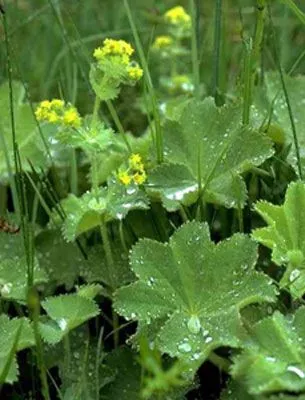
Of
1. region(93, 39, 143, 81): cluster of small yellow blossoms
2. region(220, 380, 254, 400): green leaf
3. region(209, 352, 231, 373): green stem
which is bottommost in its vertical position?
region(220, 380, 254, 400): green leaf

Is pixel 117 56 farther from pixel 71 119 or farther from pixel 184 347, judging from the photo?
pixel 184 347

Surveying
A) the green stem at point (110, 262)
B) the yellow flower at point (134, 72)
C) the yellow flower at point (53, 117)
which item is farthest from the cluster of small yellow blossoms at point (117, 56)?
the green stem at point (110, 262)

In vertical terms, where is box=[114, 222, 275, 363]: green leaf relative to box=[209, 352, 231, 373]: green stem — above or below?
above

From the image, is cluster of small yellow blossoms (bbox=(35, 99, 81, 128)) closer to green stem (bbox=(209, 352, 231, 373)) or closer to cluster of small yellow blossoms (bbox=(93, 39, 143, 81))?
cluster of small yellow blossoms (bbox=(93, 39, 143, 81))

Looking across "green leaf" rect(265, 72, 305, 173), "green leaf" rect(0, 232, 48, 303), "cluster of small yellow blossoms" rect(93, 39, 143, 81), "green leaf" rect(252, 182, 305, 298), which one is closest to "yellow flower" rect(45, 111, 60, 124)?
"cluster of small yellow blossoms" rect(93, 39, 143, 81)

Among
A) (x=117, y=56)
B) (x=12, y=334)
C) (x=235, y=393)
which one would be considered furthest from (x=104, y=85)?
(x=235, y=393)

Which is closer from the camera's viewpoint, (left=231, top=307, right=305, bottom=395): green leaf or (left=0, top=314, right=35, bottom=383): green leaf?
(left=231, top=307, right=305, bottom=395): green leaf

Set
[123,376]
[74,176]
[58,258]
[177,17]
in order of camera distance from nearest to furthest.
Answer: [123,376] → [58,258] → [74,176] → [177,17]
